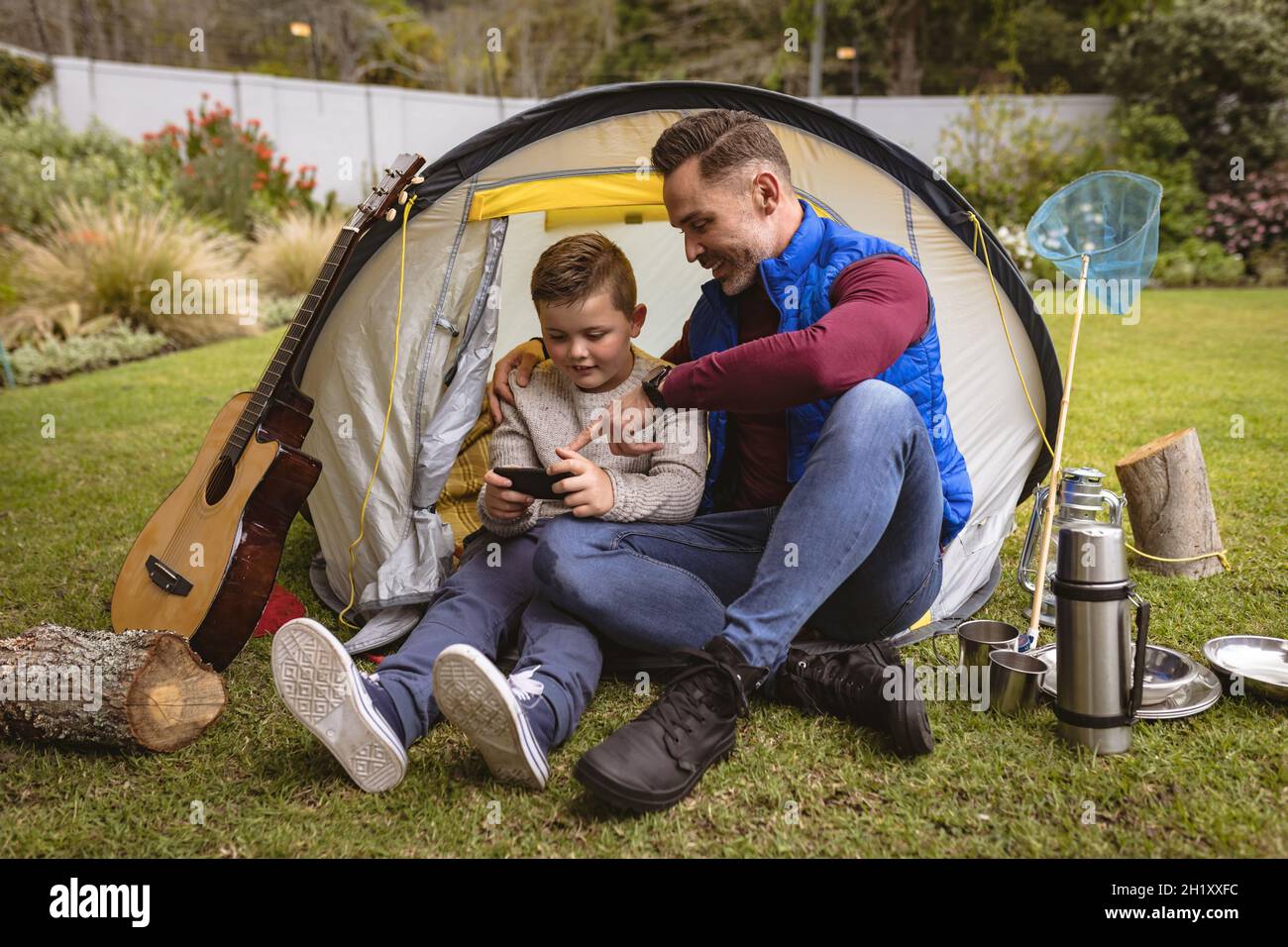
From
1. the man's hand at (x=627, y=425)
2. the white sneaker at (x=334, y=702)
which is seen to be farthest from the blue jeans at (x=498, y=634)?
the man's hand at (x=627, y=425)

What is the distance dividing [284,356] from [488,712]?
1.20 m

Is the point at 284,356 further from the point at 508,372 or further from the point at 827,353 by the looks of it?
the point at 827,353

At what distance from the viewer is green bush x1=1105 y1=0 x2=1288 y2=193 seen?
33.9 feet

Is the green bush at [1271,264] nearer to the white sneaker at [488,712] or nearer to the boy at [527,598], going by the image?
the boy at [527,598]

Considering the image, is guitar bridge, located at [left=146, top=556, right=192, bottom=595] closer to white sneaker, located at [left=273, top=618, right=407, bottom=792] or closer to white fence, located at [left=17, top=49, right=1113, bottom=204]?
white sneaker, located at [left=273, top=618, right=407, bottom=792]

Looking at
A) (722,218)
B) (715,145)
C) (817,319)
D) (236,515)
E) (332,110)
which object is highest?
(332,110)

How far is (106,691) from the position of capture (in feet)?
6.28

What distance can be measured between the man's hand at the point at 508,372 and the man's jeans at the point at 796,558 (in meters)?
0.56

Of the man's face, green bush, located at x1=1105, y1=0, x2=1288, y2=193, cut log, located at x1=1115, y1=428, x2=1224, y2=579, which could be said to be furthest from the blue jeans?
green bush, located at x1=1105, y1=0, x2=1288, y2=193

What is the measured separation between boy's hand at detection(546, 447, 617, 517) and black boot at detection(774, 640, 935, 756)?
0.54 m

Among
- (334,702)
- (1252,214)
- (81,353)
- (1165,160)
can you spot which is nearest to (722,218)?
(334,702)

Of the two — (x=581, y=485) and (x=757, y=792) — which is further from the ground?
(x=581, y=485)
